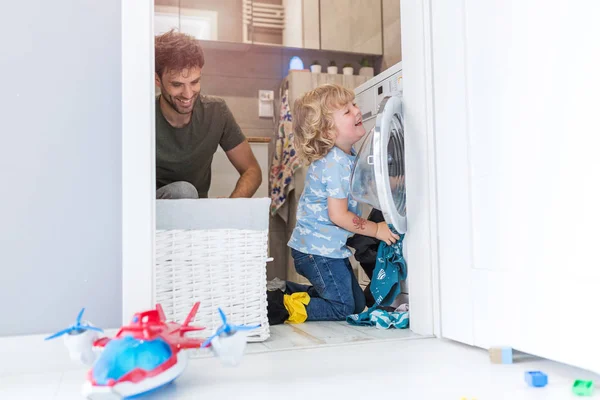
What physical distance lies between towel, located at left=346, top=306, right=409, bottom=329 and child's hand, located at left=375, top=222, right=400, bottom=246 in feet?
0.92

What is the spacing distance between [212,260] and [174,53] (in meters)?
0.94

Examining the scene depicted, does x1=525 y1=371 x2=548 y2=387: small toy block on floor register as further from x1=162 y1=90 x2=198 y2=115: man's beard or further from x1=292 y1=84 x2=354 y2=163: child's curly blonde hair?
x1=162 y1=90 x2=198 y2=115: man's beard

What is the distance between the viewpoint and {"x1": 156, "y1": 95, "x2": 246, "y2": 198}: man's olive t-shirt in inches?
93.0

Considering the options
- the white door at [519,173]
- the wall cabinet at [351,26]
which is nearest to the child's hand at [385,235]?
the white door at [519,173]

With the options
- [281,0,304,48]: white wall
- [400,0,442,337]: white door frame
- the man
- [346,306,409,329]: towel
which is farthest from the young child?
[281,0,304,48]: white wall

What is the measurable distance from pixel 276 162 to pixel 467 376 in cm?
299

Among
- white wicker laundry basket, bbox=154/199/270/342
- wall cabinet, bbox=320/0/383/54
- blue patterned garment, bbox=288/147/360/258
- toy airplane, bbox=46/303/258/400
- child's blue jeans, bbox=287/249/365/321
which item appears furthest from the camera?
wall cabinet, bbox=320/0/383/54

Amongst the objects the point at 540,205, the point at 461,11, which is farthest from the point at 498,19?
the point at 540,205

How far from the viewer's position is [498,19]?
147cm

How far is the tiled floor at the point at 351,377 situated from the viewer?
3.75 ft

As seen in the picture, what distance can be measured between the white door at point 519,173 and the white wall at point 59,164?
3.10 ft

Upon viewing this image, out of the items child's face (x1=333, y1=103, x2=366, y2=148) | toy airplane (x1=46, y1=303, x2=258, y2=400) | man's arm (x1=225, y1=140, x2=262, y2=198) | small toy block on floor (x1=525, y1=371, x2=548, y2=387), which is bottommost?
small toy block on floor (x1=525, y1=371, x2=548, y2=387)

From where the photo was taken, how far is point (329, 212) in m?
2.38

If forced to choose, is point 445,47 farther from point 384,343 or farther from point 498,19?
point 384,343
